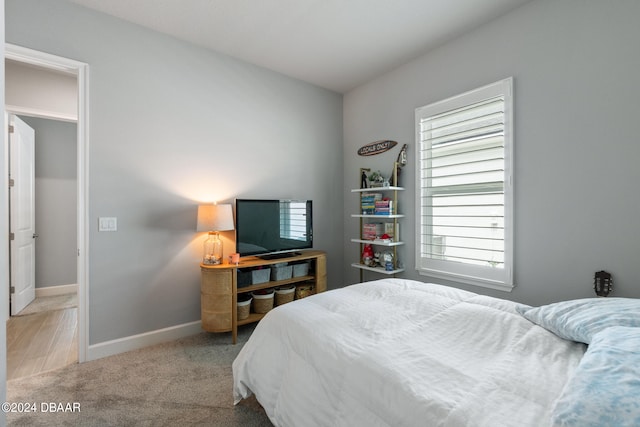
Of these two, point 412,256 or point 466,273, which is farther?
point 412,256

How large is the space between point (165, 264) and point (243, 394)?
1583 mm

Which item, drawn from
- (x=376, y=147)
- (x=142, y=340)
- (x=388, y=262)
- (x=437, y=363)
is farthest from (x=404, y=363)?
(x=376, y=147)

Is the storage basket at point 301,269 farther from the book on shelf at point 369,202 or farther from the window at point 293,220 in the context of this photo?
the book on shelf at point 369,202

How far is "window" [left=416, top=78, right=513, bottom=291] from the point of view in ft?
8.11

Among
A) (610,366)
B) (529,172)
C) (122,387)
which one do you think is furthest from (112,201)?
(529,172)

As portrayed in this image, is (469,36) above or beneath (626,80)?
above

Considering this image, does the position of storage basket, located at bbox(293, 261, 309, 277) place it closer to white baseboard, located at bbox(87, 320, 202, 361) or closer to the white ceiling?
white baseboard, located at bbox(87, 320, 202, 361)

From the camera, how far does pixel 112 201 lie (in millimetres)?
2525

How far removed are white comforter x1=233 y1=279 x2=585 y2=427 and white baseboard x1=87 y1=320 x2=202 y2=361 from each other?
54.4 inches

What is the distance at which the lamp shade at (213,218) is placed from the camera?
8.71 feet

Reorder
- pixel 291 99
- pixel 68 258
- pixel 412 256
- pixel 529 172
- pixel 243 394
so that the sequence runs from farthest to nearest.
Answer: pixel 68 258 → pixel 291 99 → pixel 412 256 → pixel 529 172 → pixel 243 394

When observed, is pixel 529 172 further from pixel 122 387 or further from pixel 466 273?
pixel 122 387

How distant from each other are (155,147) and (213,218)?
33.5 inches

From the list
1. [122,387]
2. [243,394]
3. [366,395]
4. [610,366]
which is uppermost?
[610,366]
